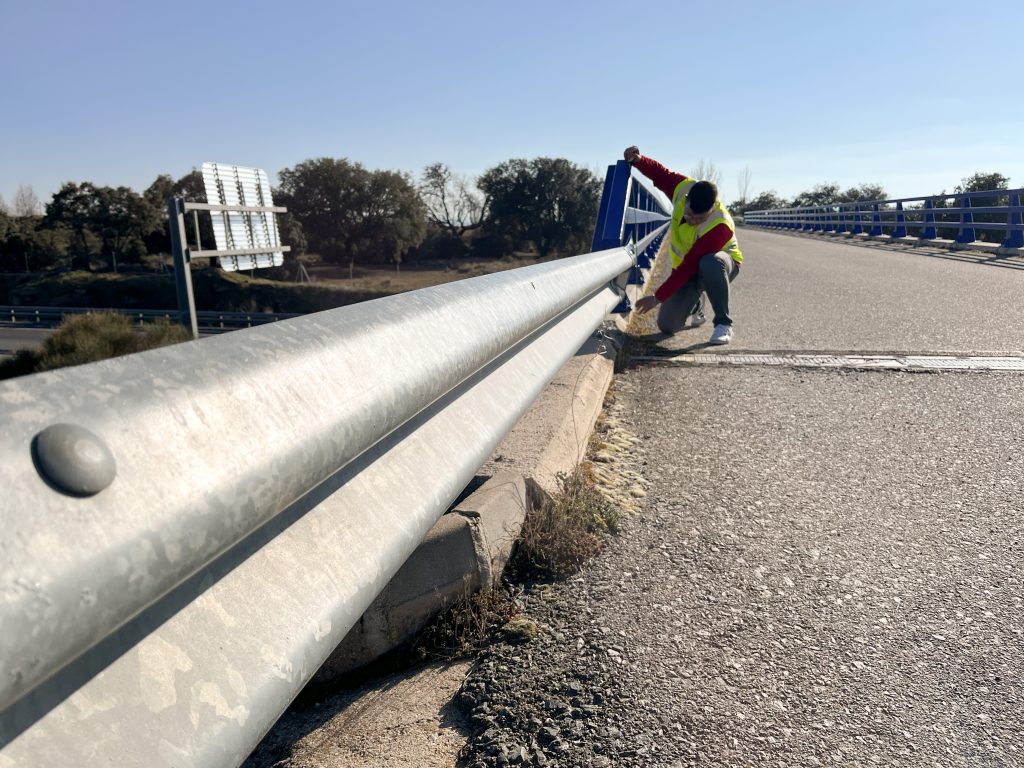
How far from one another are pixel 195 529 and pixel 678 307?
5.94m

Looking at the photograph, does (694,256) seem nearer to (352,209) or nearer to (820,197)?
(352,209)

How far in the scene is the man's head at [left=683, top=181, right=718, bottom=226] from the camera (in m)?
6.21

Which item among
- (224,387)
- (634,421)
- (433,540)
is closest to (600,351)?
(634,421)

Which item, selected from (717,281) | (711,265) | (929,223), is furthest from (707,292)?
(929,223)

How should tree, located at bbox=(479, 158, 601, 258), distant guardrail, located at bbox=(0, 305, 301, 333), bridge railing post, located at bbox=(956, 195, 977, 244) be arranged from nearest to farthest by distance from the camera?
bridge railing post, located at bbox=(956, 195, 977, 244) < distant guardrail, located at bbox=(0, 305, 301, 333) < tree, located at bbox=(479, 158, 601, 258)

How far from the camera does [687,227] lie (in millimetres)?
6422

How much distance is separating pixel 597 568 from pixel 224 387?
1.59 m

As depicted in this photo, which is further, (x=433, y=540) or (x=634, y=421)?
(x=634, y=421)

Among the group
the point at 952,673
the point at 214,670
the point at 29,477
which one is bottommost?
the point at 952,673

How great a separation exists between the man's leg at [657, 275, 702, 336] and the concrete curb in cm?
356

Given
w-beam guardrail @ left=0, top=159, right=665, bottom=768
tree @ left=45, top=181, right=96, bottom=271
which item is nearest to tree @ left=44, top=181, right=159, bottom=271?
tree @ left=45, top=181, right=96, bottom=271

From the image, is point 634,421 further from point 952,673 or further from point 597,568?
point 952,673

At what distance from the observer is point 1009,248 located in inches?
583

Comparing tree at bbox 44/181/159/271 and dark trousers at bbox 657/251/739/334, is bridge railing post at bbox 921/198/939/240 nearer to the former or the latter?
dark trousers at bbox 657/251/739/334
